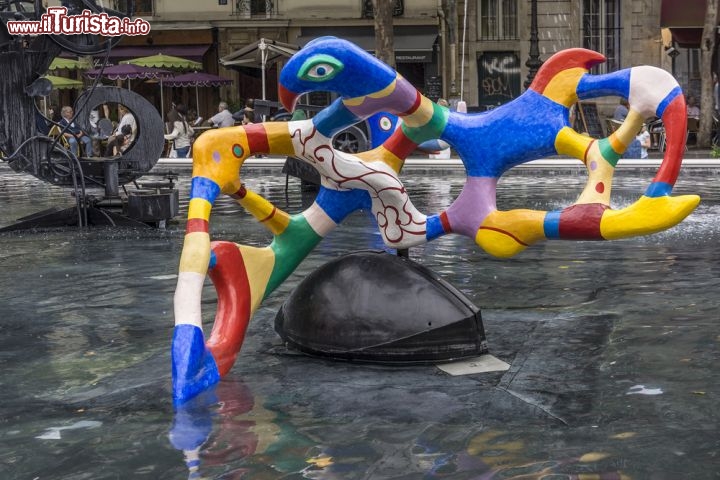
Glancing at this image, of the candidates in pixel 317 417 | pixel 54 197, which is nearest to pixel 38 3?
pixel 54 197

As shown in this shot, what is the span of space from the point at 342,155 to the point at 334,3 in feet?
112

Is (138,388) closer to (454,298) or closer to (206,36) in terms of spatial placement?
(454,298)

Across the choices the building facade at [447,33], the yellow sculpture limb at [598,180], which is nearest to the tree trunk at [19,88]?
the yellow sculpture limb at [598,180]

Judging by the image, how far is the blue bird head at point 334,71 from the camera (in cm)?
664

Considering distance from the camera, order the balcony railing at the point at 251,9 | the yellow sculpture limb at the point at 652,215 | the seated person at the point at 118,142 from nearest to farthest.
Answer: the yellow sculpture limb at the point at 652,215, the seated person at the point at 118,142, the balcony railing at the point at 251,9

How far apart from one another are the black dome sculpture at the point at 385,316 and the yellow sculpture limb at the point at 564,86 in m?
1.21

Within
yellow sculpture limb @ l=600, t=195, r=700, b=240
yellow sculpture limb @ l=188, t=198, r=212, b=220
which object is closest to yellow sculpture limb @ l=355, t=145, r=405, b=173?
yellow sculpture limb @ l=188, t=198, r=212, b=220

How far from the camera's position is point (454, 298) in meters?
6.91

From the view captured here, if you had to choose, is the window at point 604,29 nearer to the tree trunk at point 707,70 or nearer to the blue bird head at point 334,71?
the tree trunk at point 707,70

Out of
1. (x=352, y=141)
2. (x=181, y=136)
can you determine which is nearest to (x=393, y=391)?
(x=352, y=141)

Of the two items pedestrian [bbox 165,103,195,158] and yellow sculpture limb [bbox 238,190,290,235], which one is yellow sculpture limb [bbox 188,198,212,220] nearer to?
yellow sculpture limb [bbox 238,190,290,235]

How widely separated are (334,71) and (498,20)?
32324mm

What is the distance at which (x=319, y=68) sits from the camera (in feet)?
21.8

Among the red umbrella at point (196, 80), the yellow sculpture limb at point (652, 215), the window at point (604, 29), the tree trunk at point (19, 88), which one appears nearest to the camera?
the yellow sculpture limb at point (652, 215)
